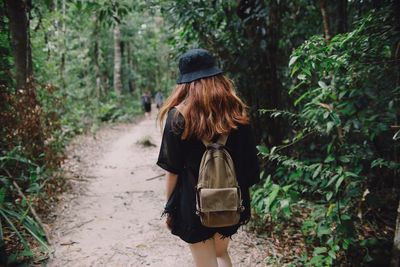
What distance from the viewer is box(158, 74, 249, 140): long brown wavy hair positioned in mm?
2115

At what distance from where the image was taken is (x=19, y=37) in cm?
559

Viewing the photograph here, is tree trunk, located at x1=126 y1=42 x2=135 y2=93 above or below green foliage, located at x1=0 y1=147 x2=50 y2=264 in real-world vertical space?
above

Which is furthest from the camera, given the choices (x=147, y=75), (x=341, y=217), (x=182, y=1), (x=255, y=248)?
(x=147, y=75)

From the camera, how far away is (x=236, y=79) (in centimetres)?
557

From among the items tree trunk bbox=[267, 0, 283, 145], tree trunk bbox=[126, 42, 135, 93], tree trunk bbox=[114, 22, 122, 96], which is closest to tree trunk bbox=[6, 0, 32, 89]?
tree trunk bbox=[267, 0, 283, 145]

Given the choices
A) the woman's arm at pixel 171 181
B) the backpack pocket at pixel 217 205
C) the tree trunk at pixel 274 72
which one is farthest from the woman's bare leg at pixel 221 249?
the tree trunk at pixel 274 72

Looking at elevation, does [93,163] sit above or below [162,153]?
below

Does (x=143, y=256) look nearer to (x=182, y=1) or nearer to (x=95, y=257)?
(x=95, y=257)

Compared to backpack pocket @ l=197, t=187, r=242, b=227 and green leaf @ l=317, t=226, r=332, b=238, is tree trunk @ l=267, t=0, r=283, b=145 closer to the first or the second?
green leaf @ l=317, t=226, r=332, b=238

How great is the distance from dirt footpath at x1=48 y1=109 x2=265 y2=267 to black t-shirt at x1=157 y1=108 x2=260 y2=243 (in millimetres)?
1743

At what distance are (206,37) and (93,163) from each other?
175 inches

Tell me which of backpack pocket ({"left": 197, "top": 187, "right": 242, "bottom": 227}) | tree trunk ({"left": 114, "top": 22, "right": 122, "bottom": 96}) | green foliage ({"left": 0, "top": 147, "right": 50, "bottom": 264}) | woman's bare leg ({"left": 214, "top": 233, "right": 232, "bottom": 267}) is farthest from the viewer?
tree trunk ({"left": 114, "top": 22, "right": 122, "bottom": 96})

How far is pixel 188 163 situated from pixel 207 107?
401 mm

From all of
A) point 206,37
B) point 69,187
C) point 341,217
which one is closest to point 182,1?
point 206,37
